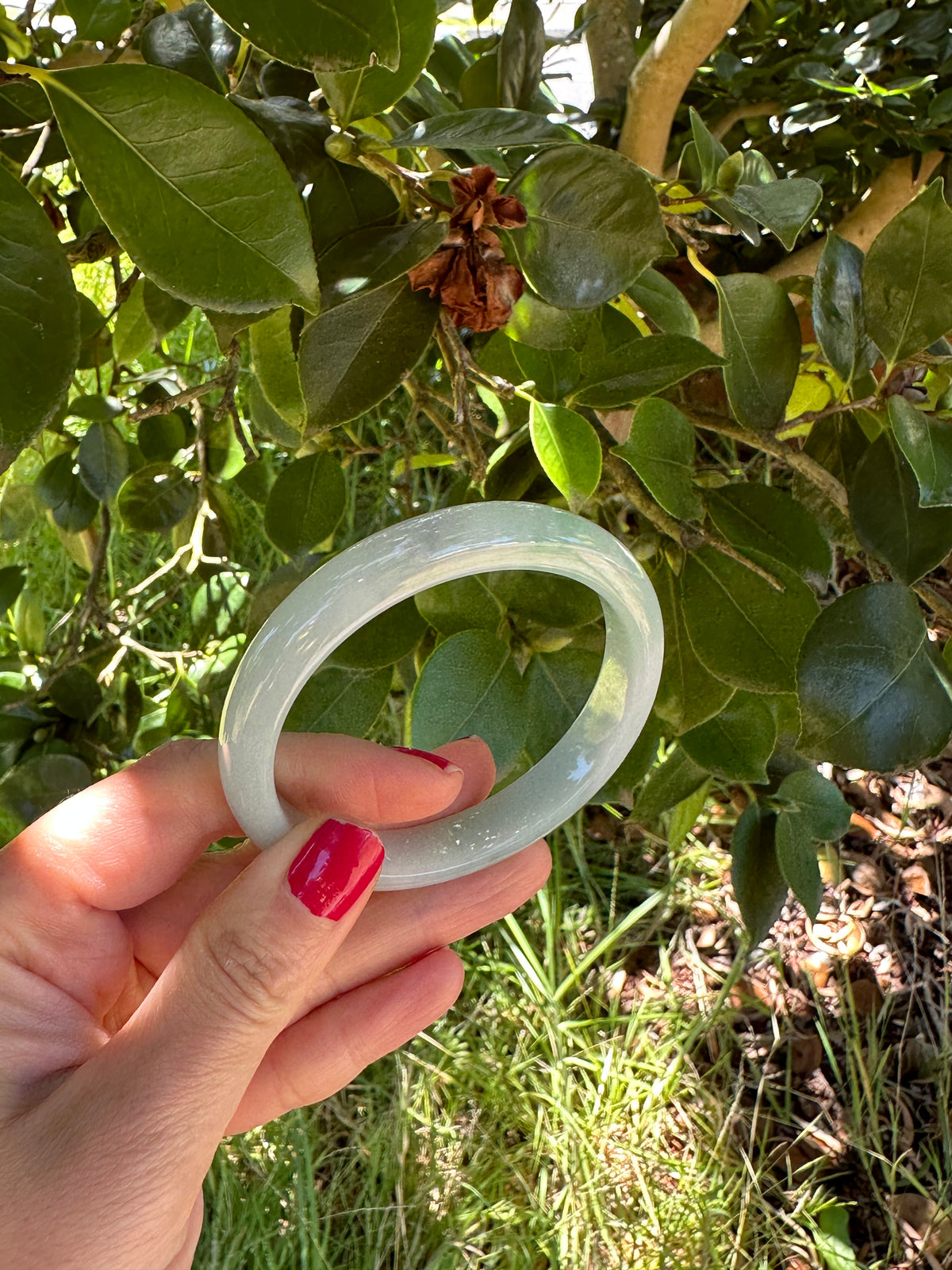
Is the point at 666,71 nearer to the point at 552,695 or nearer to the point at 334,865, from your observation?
the point at 552,695

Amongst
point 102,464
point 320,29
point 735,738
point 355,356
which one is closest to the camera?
point 320,29

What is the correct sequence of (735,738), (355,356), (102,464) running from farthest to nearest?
(102,464) → (735,738) → (355,356)

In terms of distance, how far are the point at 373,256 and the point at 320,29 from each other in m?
0.08

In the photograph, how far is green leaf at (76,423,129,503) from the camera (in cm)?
70

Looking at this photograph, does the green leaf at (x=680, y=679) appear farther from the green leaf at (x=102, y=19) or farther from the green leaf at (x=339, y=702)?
the green leaf at (x=102, y=19)

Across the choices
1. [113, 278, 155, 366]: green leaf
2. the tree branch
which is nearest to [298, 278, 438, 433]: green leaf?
[113, 278, 155, 366]: green leaf

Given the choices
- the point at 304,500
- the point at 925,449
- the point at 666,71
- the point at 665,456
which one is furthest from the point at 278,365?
the point at 666,71

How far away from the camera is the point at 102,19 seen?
1.83ft

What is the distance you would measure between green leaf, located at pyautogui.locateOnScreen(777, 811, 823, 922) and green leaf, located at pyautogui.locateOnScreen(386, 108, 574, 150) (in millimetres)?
390

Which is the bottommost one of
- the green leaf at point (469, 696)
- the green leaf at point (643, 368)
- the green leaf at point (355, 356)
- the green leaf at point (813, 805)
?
the green leaf at point (813, 805)

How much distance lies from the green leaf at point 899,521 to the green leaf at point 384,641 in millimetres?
213

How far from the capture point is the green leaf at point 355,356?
0.41 metres

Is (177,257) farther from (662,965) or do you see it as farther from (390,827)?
(662,965)

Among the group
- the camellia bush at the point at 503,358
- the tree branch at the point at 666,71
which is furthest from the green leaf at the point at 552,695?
the tree branch at the point at 666,71
